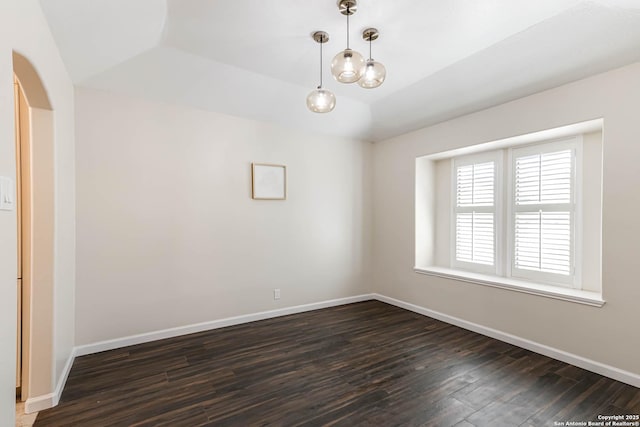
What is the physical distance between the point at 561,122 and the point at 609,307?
5.22ft

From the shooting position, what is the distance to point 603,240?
2.45m

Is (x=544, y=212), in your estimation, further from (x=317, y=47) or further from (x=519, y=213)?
(x=317, y=47)

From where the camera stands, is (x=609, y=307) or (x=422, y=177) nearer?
(x=609, y=307)

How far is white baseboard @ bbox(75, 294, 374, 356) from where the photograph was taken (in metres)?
2.83

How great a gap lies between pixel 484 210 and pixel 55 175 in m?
4.09

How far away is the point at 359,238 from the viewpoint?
15.0 ft

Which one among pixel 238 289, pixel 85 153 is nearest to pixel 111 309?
pixel 238 289

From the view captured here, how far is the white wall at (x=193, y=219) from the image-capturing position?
9.26ft

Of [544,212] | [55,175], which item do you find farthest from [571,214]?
[55,175]

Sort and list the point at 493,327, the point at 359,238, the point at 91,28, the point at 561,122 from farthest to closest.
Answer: the point at 359,238, the point at 493,327, the point at 561,122, the point at 91,28

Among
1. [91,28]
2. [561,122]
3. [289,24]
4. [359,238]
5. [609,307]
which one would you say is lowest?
[609,307]

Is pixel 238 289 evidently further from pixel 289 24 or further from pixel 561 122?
pixel 561 122

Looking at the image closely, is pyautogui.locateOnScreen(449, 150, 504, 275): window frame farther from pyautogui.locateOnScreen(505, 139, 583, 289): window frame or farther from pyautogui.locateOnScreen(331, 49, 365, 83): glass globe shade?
pyautogui.locateOnScreen(331, 49, 365, 83): glass globe shade

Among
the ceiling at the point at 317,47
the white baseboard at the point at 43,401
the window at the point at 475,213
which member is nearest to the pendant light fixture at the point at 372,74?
the ceiling at the point at 317,47
